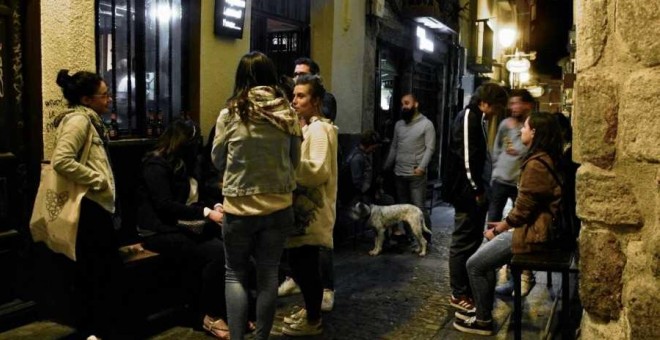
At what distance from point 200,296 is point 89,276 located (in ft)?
3.17

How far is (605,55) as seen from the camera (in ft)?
8.68

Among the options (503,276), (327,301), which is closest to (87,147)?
(327,301)

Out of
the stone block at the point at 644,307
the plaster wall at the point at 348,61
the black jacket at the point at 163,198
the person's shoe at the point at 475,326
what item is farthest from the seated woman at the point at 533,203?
the plaster wall at the point at 348,61

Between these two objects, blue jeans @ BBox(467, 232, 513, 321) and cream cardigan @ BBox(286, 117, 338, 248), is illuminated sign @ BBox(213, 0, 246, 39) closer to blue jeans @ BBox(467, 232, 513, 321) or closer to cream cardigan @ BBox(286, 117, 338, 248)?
cream cardigan @ BBox(286, 117, 338, 248)

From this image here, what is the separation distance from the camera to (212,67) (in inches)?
248

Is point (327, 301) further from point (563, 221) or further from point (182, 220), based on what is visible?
point (563, 221)

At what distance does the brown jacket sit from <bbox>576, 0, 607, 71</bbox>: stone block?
1.48 m

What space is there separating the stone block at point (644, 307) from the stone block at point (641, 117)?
512mm

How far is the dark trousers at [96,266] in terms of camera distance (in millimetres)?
3994

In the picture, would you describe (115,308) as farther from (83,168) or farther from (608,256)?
(608,256)

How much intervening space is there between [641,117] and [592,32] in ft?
1.49

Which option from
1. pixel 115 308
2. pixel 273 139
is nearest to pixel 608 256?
pixel 273 139

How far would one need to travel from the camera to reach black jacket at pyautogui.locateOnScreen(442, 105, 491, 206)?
5.03 m

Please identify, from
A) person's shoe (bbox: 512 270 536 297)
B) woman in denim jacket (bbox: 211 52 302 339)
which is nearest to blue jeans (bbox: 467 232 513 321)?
person's shoe (bbox: 512 270 536 297)
